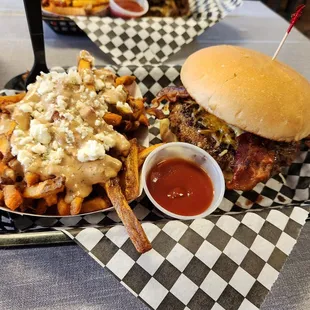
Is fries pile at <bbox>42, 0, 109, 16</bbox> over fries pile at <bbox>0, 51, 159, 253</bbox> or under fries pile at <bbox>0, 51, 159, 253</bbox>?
over

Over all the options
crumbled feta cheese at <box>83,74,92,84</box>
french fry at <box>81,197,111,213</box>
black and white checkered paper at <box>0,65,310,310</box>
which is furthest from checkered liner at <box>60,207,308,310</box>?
crumbled feta cheese at <box>83,74,92,84</box>

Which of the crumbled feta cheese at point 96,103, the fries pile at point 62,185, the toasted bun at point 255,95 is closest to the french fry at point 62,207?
the fries pile at point 62,185

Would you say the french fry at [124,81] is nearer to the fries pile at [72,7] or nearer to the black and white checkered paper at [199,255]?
the black and white checkered paper at [199,255]

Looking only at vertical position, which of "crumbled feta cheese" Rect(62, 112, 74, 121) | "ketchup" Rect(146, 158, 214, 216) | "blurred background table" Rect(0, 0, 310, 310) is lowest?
"blurred background table" Rect(0, 0, 310, 310)

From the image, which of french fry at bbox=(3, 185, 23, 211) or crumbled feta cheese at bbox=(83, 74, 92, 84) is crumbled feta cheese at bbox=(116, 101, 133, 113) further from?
french fry at bbox=(3, 185, 23, 211)

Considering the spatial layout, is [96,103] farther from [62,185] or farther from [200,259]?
[200,259]

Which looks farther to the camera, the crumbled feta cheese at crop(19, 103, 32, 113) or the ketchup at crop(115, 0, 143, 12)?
the ketchup at crop(115, 0, 143, 12)
